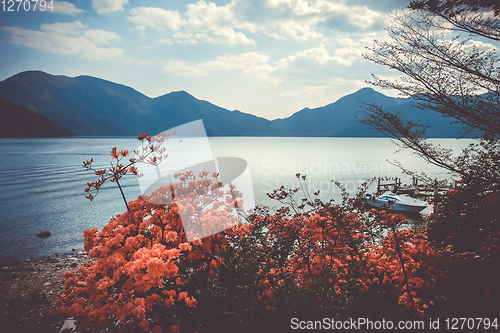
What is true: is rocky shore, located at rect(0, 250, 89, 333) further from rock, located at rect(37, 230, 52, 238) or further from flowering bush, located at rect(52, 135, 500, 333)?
rock, located at rect(37, 230, 52, 238)

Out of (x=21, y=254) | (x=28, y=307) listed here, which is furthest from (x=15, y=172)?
(x=28, y=307)

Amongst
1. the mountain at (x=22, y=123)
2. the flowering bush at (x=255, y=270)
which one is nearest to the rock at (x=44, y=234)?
the flowering bush at (x=255, y=270)

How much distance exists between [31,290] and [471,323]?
41.2 ft

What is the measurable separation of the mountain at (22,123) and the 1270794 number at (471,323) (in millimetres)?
142180

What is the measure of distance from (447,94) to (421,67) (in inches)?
38.9

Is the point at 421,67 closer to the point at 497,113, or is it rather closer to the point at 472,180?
the point at 497,113

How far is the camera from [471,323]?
3.75 m

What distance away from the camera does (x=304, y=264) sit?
4320 millimetres

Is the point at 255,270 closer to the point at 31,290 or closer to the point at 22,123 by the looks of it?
the point at 31,290

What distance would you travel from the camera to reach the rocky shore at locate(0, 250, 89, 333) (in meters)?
6.12

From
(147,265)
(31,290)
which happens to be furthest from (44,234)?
(147,265)

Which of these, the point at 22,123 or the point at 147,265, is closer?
the point at 147,265

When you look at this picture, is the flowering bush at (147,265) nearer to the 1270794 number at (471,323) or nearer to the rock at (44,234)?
the 1270794 number at (471,323)

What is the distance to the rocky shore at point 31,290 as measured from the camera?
6125 millimetres
